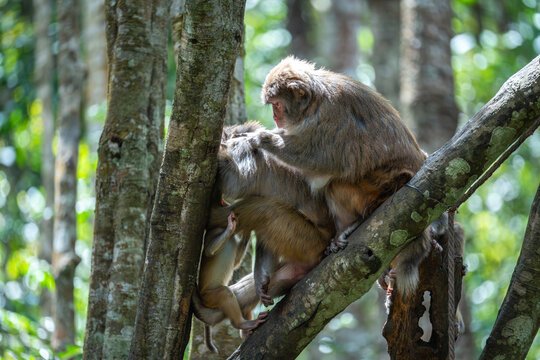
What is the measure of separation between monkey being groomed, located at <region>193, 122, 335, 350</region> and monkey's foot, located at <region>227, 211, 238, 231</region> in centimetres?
1

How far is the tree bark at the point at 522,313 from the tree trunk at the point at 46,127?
7517 mm

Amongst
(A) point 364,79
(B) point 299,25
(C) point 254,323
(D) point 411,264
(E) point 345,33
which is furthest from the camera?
(E) point 345,33

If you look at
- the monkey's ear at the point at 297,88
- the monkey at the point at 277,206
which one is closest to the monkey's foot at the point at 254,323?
the monkey at the point at 277,206

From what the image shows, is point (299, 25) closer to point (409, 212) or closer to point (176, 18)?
point (176, 18)

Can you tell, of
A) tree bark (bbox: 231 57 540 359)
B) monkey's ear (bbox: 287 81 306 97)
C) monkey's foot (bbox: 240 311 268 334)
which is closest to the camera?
tree bark (bbox: 231 57 540 359)

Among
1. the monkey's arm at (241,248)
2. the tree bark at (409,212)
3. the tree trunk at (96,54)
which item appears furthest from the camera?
the tree trunk at (96,54)

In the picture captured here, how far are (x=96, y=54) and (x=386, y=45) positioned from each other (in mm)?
6061

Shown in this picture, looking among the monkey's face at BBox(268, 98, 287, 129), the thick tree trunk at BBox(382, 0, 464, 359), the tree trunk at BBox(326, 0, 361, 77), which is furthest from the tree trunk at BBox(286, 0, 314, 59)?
the monkey's face at BBox(268, 98, 287, 129)

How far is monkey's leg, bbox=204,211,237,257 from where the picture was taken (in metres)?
4.52

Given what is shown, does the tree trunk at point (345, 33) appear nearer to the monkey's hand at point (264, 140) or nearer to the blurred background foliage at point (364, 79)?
the blurred background foliage at point (364, 79)

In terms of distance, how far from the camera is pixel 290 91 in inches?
195

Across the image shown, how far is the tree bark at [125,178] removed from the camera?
4.62 meters

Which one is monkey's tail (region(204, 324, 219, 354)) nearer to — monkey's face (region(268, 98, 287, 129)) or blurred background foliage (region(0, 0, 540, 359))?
monkey's face (region(268, 98, 287, 129))

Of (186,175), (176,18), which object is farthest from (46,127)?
(186,175)
